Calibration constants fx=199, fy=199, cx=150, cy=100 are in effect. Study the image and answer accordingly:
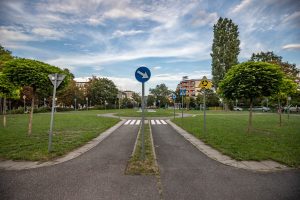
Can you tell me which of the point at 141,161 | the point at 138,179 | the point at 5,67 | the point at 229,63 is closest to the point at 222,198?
the point at 138,179

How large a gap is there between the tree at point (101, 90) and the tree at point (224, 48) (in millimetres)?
43070

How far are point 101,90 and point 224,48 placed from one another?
151ft

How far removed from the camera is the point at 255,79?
981 cm

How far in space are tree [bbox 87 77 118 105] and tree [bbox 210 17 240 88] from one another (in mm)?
43070

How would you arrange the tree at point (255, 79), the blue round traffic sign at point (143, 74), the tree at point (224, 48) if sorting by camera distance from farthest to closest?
the tree at point (224, 48) < the tree at point (255, 79) < the blue round traffic sign at point (143, 74)

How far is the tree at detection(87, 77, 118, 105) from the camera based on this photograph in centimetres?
7225

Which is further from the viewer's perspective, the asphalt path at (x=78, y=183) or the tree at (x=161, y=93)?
the tree at (x=161, y=93)

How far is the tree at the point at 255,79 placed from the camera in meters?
9.78

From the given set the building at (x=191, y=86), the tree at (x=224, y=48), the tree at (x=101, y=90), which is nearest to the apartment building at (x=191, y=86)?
the building at (x=191, y=86)

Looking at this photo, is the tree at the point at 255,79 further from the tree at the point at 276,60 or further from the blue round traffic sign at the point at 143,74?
the tree at the point at 276,60

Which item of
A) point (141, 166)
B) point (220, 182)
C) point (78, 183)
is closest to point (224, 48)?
point (141, 166)

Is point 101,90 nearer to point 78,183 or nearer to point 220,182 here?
point 78,183

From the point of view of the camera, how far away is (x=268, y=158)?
20.9ft

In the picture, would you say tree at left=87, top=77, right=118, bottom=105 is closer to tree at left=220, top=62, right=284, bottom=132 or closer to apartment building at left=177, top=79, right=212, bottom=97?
apartment building at left=177, top=79, right=212, bottom=97
